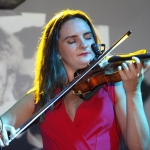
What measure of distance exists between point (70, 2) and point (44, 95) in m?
0.71

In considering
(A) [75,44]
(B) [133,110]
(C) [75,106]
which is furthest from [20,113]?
(B) [133,110]

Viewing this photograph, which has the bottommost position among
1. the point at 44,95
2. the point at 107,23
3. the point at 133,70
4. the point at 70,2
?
the point at 44,95

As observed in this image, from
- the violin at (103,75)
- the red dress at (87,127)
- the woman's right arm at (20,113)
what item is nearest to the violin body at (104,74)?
the violin at (103,75)

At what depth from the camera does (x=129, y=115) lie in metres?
1.34

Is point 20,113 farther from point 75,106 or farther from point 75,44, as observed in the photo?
point 75,44

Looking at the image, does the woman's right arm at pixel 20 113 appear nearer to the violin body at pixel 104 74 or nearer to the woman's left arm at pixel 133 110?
the violin body at pixel 104 74

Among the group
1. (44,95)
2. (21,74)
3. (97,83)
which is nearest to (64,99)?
(44,95)

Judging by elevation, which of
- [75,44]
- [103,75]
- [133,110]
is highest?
[75,44]

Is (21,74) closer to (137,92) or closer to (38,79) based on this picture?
(38,79)

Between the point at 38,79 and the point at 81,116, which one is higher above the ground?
the point at 38,79

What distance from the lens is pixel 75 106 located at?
1.53 meters

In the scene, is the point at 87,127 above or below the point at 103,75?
below

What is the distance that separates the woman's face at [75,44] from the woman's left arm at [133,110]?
0.74 ft

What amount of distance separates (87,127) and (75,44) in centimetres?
36
